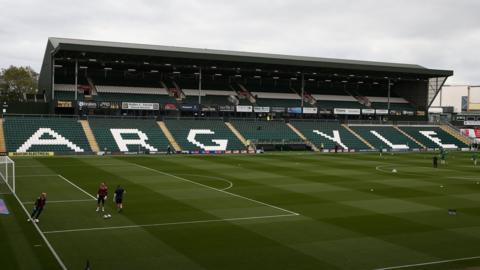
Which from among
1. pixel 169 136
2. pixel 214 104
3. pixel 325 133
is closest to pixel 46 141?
pixel 169 136

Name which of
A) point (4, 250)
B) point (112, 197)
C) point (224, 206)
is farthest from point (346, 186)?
point (4, 250)

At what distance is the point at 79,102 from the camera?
7162 cm

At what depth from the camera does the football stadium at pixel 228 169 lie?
1914 centimetres

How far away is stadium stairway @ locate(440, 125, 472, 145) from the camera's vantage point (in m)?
90.1

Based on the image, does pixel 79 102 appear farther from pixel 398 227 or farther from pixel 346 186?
pixel 398 227

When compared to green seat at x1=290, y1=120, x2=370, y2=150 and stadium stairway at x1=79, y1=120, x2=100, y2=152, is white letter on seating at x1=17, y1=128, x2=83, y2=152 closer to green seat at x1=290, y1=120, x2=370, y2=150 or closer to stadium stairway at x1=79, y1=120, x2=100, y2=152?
stadium stairway at x1=79, y1=120, x2=100, y2=152

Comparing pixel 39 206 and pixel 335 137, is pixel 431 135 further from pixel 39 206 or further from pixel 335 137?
pixel 39 206

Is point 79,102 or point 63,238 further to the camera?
point 79,102

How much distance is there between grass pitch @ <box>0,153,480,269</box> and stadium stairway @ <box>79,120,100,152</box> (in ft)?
65.7

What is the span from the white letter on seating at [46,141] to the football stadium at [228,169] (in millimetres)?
131

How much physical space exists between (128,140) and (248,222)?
153ft

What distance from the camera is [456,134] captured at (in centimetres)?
9281

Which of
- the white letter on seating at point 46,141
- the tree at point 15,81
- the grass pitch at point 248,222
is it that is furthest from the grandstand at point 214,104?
the tree at point 15,81

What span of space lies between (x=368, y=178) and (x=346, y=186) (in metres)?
5.87
